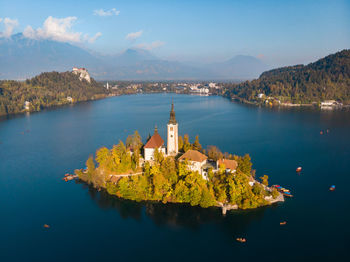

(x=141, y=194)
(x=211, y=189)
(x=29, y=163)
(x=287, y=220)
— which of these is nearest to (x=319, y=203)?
(x=287, y=220)

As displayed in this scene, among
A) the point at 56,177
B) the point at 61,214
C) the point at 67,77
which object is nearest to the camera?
the point at 61,214

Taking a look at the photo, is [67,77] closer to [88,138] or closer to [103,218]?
[88,138]

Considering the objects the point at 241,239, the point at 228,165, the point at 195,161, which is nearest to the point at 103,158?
the point at 195,161

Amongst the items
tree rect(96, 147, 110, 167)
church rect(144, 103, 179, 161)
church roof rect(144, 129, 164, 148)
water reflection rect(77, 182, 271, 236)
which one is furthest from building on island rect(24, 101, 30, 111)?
water reflection rect(77, 182, 271, 236)

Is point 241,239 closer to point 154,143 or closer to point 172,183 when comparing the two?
point 172,183

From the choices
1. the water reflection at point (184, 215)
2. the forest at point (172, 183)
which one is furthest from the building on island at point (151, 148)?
the water reflection at point (184, 215)

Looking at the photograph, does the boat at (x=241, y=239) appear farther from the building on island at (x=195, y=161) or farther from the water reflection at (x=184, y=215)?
the building on island at (x=195, y=161)
